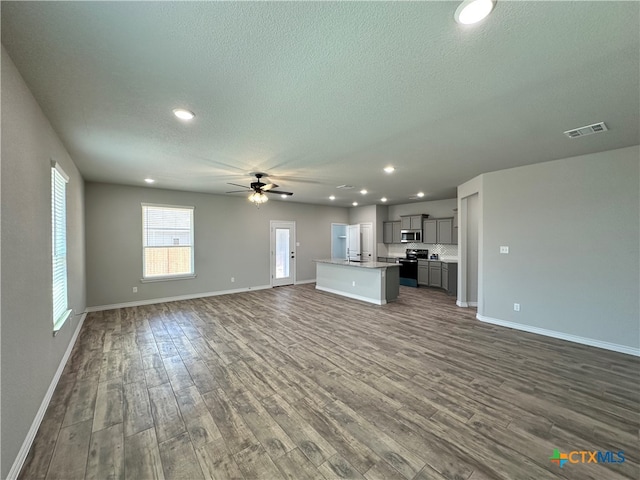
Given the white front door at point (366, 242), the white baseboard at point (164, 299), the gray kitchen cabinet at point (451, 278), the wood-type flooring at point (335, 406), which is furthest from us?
the white front door at point (366, 242)

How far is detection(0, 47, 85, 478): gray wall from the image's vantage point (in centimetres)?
162

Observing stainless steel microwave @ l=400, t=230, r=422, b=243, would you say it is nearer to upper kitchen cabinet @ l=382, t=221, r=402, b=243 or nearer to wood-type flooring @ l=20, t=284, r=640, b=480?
upper kitchen cabinet @ l=382, t=221, r=402, b=243

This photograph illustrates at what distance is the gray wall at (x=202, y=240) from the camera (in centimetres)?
548

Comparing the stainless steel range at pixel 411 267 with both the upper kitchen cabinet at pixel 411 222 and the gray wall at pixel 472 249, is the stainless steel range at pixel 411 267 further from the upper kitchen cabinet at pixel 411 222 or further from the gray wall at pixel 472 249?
the gray wall at pixel 472 249

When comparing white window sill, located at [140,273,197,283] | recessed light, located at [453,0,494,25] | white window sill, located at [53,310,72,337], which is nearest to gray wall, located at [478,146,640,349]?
recessed light, located at [453,0,494,25]

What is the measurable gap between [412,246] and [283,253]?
441cm

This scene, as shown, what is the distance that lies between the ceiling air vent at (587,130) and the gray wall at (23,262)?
4900mm

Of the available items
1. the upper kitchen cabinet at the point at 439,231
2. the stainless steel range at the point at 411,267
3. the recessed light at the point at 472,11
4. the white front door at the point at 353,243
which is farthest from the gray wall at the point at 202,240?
the recessed light at the point at 472,11

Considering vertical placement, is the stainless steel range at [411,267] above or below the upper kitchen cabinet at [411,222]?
below

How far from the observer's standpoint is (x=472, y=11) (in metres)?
1.32

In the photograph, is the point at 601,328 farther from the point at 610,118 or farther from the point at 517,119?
the point at 517,119

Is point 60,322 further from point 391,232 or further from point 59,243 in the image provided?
point 391,232

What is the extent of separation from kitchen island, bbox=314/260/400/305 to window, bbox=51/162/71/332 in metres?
5.15

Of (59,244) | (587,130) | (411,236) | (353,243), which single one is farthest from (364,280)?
(59,244)
